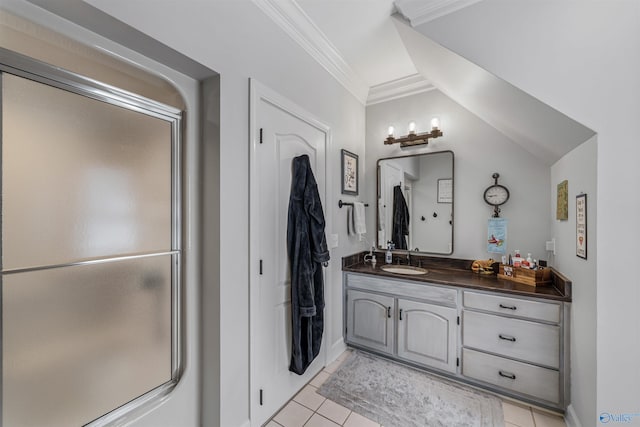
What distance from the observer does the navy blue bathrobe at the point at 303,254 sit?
1.78 m

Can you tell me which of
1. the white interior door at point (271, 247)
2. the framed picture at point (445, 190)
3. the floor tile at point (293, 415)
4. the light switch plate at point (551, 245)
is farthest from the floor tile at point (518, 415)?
the framed picture at point (445, 190)

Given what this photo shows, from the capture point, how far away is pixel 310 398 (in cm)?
187

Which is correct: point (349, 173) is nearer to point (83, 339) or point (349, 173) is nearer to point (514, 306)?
point (514, 306)

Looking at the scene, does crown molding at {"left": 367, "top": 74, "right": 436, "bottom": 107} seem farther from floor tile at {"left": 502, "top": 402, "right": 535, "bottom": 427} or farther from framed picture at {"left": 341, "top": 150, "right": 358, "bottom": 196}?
floor tile at {"left": 502, "top": 402, "right": 535, "bottom": 427}

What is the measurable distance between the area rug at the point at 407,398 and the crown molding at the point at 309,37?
2642 millimetres

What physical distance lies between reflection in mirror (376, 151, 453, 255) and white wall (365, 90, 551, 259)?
8 cm

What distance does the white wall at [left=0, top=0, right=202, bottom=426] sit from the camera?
897 mm

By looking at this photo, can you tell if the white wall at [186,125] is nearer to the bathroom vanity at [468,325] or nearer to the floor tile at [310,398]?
the floor tile at [310,398]

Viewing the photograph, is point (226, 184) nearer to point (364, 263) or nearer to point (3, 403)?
point (3, 403)

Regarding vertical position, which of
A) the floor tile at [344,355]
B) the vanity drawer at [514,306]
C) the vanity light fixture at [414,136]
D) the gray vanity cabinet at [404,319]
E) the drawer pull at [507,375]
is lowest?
the floor tile at [344,355]

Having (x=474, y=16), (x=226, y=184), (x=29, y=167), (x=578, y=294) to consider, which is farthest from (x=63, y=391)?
(x=474, y=16)

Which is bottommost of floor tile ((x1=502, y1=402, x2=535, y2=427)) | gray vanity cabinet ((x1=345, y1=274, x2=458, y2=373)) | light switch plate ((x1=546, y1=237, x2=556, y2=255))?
floor tile ((x1=502, y1=402, x2=535, y2=427))

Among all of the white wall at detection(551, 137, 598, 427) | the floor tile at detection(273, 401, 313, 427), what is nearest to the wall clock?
the white wall at detection(551, 137, 598, 427)

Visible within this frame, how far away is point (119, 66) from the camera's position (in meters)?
1.12
